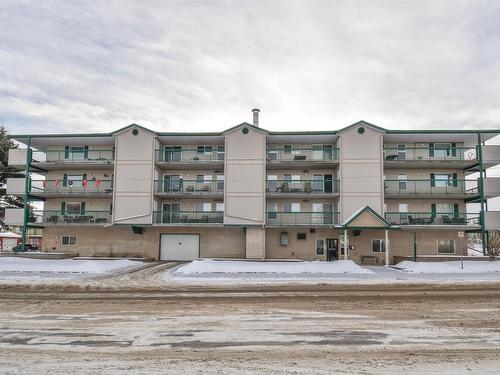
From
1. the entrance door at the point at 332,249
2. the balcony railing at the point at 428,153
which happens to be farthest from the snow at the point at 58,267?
the balcony railing at the point at 428,153

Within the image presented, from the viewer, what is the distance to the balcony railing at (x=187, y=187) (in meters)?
35.8

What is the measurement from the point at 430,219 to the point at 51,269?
30072 millimetres

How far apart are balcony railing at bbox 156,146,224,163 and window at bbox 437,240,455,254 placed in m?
20.6

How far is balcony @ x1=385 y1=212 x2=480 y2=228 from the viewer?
34000 millimetres

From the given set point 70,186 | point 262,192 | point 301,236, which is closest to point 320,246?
point 301,236

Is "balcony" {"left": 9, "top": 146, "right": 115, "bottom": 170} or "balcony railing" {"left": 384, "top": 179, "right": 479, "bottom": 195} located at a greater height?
"balcony" {"left": 9, "top": 146, "right": 115, "bottom": 170}

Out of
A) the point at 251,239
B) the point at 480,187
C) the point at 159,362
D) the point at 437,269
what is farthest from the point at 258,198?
the point at 159,362

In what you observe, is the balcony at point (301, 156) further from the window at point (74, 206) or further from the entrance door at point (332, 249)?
the window at point (74, 206)

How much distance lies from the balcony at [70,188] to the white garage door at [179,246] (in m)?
6.73

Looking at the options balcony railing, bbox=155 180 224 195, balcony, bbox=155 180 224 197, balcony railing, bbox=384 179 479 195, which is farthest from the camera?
balcony railing, bbox=155 180 224 195

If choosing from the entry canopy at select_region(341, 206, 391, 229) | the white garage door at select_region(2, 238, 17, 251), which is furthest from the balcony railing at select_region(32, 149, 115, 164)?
the white garage door at select_region(2, 238, 17, 251)

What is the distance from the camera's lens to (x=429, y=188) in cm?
3506

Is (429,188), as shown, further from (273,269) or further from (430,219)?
(273,269)

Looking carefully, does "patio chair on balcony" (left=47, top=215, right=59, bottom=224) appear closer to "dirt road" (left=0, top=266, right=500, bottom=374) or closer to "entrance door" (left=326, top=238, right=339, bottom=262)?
"dirt road" (left=0, top=266, right=500, bottom=374)
